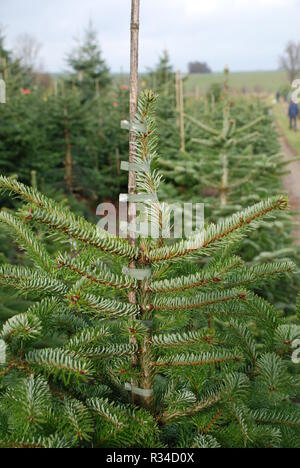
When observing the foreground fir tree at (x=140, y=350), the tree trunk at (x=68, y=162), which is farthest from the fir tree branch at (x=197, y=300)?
the tree trunk at (x=68, y=162)

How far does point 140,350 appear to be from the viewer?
1096 millimetres

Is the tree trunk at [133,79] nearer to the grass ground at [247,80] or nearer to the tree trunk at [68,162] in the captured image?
the tree trunk at [68,162]

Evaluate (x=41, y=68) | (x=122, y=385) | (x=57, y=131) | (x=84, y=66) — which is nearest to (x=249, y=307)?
(x=122, y=385)

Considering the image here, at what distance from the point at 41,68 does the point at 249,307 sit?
1749 inches

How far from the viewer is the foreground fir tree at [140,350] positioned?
0.93m

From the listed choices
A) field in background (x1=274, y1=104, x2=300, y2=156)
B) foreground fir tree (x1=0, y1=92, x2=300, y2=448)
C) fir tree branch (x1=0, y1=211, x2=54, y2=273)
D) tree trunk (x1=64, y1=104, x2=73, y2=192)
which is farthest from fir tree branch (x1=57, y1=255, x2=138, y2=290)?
field in background (x1=274, y1=104, x2=300, y2=156)

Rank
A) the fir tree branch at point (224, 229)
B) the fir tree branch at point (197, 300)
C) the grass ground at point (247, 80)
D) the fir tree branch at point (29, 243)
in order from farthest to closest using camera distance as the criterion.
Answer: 1. the grass ground at point (247, 80)
2. the fir tree branch at point (29, 243)
3. the fir tree branch at point (197, 300)
4. the fir tree branch at point (224, 229)

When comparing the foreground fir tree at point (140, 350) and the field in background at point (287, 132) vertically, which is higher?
the field in background at point (287, 132)

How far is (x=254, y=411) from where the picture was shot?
1131 millimetres

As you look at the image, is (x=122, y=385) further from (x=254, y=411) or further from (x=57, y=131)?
(x=57, y=131)

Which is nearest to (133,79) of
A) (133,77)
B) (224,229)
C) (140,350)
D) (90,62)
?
(133,77)

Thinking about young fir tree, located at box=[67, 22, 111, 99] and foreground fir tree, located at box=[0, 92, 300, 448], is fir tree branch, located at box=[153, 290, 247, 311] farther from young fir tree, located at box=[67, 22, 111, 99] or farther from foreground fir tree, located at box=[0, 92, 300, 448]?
young fir tree, located at box=[67, 22, 111, 99]

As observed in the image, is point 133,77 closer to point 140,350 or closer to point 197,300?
point 197,300

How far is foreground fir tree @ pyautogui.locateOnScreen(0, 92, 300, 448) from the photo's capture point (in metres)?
0.93
